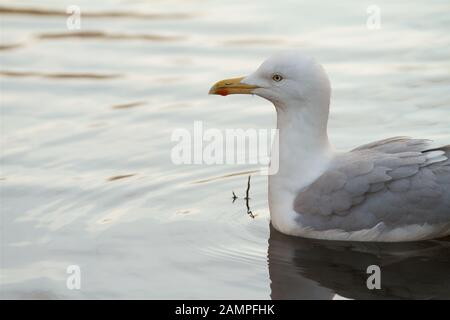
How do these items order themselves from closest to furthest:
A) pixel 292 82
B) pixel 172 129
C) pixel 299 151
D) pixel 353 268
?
pixel 353 268 → pixel 292 82 → pixel 299 151 → pixel 172 129

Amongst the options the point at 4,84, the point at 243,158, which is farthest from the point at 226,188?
the point at 4,84

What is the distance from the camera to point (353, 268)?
26.6ft

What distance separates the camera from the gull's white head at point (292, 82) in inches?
333

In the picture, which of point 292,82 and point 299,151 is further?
point 299,151

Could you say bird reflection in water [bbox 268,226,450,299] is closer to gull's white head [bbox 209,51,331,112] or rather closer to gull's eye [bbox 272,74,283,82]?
gull's white head [bbox 209,51,331,112]

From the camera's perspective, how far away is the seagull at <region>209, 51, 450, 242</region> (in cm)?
838

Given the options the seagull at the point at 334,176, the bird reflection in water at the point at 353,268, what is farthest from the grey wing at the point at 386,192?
the bird reflection in water at the point at 353,268

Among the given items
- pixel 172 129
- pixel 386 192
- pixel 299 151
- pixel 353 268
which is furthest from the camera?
pixel 172 129

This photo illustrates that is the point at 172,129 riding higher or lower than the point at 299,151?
lower

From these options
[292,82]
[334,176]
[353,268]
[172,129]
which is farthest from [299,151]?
[172,129]

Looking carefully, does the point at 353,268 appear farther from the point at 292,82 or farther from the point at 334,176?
the point at 292,82

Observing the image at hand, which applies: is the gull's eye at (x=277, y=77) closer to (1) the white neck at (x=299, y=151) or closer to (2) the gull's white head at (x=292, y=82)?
(2) the gull's white head at (x=292, y=82)

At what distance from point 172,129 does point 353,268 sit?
138 inches

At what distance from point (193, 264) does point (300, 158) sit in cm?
122
